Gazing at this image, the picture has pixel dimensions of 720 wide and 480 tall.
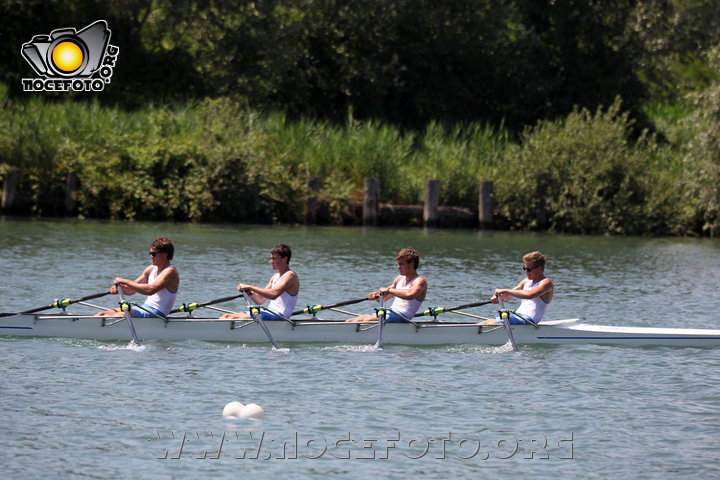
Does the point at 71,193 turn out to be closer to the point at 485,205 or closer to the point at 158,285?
the point at 485,205

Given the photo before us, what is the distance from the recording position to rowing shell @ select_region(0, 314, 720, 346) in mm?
16516

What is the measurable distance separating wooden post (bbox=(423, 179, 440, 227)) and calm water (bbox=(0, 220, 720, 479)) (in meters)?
15.1

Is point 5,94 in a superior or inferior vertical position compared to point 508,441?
superior

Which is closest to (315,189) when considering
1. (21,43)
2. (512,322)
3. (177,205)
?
(177,205)

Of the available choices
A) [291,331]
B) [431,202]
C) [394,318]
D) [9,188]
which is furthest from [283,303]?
[9,188]

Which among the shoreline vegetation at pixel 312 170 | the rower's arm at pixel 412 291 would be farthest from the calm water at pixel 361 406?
the shoreline vegetation at pixel 312 170

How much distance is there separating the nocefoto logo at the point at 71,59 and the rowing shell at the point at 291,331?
22.7 m

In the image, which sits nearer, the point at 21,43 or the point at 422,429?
the point at 422,429

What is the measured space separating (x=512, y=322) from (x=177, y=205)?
21.8m

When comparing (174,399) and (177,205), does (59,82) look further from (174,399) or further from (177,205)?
(174,399)

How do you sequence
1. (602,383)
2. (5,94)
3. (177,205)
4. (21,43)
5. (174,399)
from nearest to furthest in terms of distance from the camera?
(174,399)
(602,383)
(177,205)
(5,94)
(21,43)

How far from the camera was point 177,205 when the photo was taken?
121 ft

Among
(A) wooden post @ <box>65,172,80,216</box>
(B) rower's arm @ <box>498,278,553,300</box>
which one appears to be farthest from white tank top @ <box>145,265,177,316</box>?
(A) wooden post @ <box>65,172,80,216</box>

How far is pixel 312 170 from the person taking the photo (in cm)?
3891
